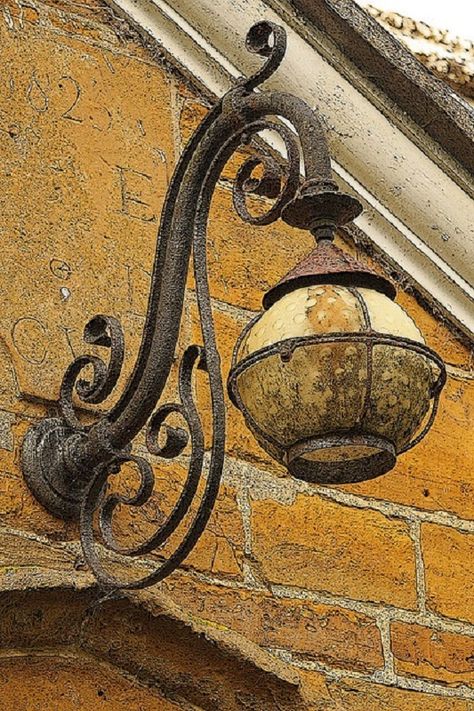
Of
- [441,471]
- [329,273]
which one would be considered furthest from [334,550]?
[329,273]

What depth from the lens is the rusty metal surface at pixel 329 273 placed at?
78.5 inches

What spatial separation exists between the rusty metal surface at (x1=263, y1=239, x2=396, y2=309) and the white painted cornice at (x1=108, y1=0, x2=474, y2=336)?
948mm

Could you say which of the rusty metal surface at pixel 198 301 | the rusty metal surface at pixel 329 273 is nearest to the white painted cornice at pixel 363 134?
the rusty metal surface at pixel 198 301

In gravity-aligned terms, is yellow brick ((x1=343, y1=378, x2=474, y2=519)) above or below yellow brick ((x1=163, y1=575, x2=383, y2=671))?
above

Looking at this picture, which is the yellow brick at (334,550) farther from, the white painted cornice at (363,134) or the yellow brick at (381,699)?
the white painted cornice at (363,134)

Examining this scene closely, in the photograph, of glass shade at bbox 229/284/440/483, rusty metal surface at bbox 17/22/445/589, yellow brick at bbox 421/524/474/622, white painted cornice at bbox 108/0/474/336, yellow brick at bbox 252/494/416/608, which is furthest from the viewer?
white painted cornice at bbox 108/0/474/336

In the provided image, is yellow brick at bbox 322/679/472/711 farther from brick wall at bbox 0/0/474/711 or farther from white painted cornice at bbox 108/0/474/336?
white painted cornice at bbox 108/0/474/336

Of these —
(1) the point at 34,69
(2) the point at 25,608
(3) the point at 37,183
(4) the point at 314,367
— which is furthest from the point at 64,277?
(4) the point at 314,367

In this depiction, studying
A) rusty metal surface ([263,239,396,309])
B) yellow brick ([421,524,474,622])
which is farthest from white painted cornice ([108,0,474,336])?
rusty metal surface ([263,239,396,309])

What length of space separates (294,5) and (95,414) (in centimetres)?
96

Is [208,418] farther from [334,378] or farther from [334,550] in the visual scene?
[334,378]

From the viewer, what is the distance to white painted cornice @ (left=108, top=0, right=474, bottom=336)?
9.54ft

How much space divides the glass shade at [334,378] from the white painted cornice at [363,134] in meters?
0.99

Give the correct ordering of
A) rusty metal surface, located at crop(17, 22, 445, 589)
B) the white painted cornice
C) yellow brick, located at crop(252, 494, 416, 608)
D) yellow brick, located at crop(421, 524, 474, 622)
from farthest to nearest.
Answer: the white painted cornice
yellow brick, located at crop(421, 524, 474, 622)
yellow brick, located at crop(252, 494, 416, 608)
rusty metal surface, located at crop(17, 22, 445, 589)
